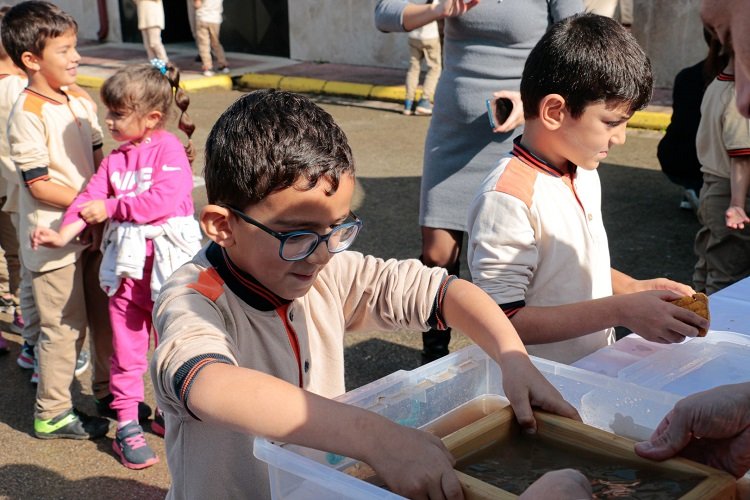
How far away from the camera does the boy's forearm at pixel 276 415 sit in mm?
1400

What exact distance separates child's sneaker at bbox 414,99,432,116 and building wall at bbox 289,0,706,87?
2738 millimetres

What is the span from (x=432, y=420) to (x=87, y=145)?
2.51 meters

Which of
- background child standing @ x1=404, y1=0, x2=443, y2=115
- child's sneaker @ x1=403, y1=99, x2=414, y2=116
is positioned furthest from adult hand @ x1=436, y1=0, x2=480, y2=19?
child's sneaker @ x1=403, y1=99, x2=414, y2=116

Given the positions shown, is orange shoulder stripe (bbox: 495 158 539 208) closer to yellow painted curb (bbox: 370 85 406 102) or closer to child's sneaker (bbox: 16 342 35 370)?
child's sneaker (bbox: 16 342 35 370)

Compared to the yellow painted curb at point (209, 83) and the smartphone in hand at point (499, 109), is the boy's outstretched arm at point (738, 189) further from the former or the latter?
the yellow painted curb at point (209, 83)

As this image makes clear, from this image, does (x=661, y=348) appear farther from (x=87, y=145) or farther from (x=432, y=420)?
(x=87, y=145)

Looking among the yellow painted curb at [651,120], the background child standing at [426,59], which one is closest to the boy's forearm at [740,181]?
the yellow painted curb at [651,120]

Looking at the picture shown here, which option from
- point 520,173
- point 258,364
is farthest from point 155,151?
point 258,364

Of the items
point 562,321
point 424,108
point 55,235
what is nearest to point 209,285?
point 562,321

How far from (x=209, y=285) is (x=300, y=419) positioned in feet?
1.42

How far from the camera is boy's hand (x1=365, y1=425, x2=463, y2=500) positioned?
134 centimetres

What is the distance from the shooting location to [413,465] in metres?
1.36

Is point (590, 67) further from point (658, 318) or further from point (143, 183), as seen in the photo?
point (143, 183)

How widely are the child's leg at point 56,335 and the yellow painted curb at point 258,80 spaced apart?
916cm
